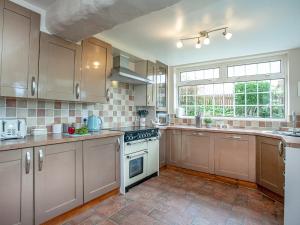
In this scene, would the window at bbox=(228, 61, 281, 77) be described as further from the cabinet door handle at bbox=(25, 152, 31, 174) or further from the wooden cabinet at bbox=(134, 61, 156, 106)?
the cabinet door handle at bbox=(25, 152, 31, 174)

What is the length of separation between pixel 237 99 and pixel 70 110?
303cm

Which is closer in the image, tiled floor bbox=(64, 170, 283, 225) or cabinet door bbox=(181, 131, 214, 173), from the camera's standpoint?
tiled floor bbox=(64, 170, 283, 225)

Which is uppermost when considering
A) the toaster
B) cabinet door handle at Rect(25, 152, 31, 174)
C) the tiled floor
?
the toaster

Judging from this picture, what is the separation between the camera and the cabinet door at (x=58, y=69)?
72.4 inches

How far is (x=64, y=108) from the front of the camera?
7.72 feet

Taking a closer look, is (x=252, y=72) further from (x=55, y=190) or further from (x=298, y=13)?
(x=55, y=190)

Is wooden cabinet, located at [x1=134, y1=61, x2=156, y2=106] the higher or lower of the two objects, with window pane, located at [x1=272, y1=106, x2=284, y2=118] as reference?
higher

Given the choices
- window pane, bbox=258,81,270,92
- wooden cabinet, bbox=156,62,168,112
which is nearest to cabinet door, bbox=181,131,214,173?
wooden cabinet, bbox=156,62,168,112

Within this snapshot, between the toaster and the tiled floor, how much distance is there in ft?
3.43

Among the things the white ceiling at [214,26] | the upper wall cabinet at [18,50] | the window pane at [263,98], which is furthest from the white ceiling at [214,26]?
the upper wall cabinet at [18,50]

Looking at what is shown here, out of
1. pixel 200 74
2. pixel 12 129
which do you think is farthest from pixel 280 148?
pixel 12 129

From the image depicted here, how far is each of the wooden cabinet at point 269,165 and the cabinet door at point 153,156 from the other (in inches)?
62.1

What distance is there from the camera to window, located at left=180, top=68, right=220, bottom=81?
12.2ft

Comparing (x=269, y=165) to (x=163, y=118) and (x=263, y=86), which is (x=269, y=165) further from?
(x=163, y=118)
